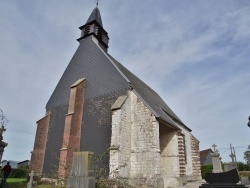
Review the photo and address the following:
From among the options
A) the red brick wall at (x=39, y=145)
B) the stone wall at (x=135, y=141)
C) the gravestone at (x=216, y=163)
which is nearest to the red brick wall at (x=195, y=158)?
the gravestone at (x=216, y=163)

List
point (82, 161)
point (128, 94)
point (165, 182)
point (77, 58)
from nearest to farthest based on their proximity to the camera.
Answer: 1. point (82, 161)
2. point (165, 182)
3. point (128, 94)
4. point (77, 58)

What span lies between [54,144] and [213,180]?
11.0 metres

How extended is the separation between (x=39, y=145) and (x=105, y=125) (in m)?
6.14

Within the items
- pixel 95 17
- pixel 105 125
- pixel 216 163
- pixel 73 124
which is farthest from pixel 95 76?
pixel 216 163

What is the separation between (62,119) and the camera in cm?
1510

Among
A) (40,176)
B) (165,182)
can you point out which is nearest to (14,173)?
(40,176)

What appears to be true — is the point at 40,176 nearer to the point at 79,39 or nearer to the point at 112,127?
the point at 112,127

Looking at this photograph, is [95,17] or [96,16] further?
[96,16]

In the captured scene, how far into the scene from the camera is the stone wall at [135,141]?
1073 centimetres

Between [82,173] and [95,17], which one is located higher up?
[95,17]

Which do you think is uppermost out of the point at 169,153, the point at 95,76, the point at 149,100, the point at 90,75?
the point at 90,75

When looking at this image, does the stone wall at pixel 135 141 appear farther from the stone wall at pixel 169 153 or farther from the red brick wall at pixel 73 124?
the red brick wall at pixel 73 124

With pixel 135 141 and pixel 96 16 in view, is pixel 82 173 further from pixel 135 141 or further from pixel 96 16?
pixel 96 16

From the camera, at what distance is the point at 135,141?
11.8 m
